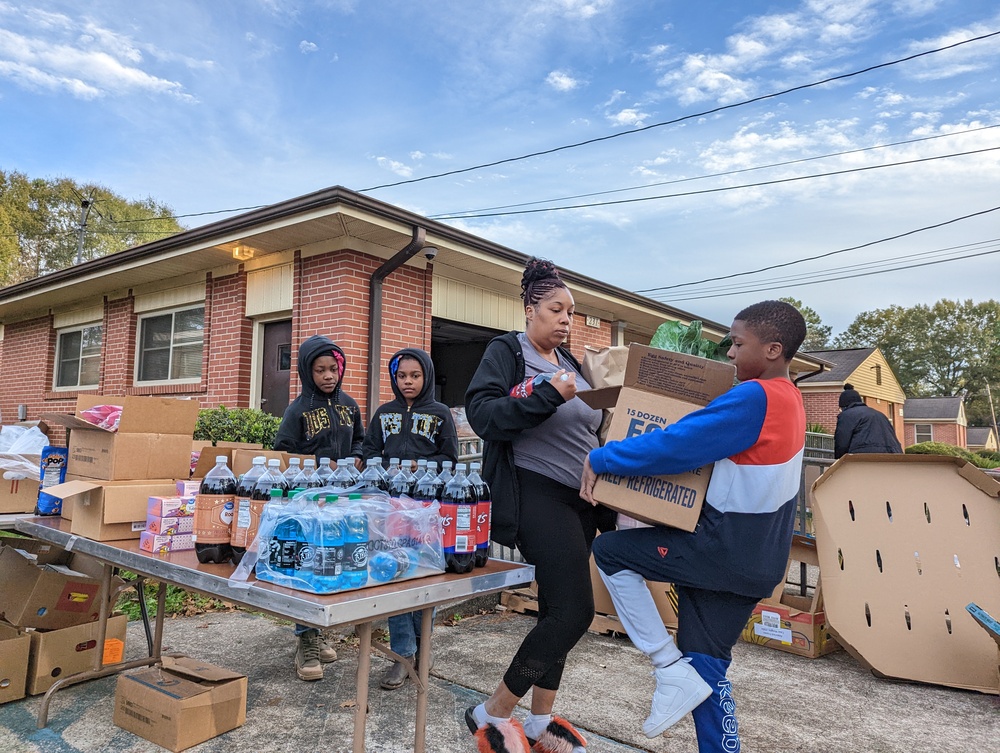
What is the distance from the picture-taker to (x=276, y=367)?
7883 millimetres

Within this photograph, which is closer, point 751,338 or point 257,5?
point 751,338

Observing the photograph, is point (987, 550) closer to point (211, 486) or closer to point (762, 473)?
point (762, 473)

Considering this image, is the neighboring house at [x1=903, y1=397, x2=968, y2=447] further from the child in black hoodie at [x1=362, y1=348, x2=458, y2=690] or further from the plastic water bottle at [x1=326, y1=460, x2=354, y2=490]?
the plastic water bottle at [x1=326, y1=460, x2=354, y2=490]

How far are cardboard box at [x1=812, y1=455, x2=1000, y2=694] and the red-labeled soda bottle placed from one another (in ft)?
11.2

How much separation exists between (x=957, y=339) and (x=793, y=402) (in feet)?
215

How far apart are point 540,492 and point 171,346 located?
28.1 feet

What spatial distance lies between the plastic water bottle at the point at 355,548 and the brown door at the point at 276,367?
247 inches

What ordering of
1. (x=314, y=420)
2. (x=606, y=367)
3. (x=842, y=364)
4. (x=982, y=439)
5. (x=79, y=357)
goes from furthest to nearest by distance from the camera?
(x=982, y=439) < (x=842, y=364) < (x=79, y=357) < (x=314, y=420) < (x=606, y=367)

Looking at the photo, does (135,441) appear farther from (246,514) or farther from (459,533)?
(459,533)

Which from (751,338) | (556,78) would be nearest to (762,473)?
(751,338)

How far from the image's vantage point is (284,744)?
259cm

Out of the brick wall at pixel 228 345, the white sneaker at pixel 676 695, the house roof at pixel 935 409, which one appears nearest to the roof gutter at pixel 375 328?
the brick wall at pixel 228 345

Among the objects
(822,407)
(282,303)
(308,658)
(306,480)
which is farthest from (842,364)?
(306,480)

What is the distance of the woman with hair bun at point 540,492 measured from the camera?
2.13m
